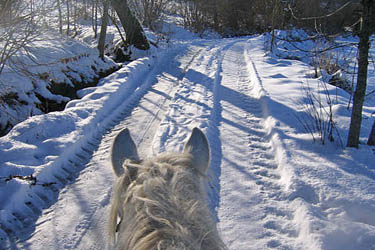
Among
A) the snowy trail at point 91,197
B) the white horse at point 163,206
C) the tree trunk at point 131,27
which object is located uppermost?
the tree trunk at point 131,27

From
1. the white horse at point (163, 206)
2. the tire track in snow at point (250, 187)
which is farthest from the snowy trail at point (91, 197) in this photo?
the white horse at point (163, 206)

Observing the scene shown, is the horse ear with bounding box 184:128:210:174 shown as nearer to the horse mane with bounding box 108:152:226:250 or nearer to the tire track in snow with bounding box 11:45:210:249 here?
the horse mane with bounding box 108:152:226:250

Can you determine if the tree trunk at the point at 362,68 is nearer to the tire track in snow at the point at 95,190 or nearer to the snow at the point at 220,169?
the snow at the point at 220,169

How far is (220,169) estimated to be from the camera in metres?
3.56

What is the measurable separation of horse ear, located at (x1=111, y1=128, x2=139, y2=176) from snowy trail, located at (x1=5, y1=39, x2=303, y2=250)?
52cm

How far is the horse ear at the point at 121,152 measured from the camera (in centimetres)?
148

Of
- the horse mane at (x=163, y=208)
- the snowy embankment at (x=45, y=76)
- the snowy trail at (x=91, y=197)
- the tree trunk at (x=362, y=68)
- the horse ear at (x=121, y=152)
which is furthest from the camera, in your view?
the snowy embankment at (x=45, y=76)

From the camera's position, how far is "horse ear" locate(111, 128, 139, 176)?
1481mm

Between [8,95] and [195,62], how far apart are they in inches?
259

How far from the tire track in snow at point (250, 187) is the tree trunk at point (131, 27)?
6.97 metres

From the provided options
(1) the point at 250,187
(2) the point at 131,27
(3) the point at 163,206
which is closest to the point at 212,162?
(1) the point at 250,187

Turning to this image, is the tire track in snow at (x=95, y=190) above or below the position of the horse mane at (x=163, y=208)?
below

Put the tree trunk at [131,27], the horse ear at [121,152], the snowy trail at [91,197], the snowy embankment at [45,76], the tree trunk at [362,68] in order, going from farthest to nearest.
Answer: the tree trunk at [131,27], the snowy embankment at [45,76], the tree trunk at [362,68], the snowy trail at [91,197], the horse ear at [121,152]

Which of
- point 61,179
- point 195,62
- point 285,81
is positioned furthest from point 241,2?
point 61,179
